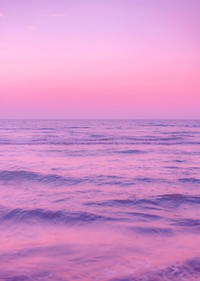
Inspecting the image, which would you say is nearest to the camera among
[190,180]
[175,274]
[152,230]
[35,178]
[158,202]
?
[175,274]

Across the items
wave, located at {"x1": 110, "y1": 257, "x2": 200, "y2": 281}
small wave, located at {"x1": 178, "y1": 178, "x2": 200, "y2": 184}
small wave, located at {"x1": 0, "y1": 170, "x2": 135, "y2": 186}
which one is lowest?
wave, located at {"x1": 110, "y1": 257, "x2": 200, "y2": 281}

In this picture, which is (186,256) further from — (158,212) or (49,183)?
(49,183)

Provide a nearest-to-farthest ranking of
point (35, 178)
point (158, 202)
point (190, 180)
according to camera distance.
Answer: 1. point (158, 202)
2. point (190, 180)
3. point (35, 178)

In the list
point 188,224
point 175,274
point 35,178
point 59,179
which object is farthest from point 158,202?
point 35,178

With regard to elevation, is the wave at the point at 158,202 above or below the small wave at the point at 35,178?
below

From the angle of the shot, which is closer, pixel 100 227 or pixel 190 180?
pixel 100 227

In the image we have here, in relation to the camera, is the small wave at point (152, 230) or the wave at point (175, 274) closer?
the wave at point (175, 274)

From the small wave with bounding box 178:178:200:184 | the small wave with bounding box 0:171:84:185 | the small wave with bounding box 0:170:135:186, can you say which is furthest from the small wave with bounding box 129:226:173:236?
the small wave with bounding box 178:178:200:184

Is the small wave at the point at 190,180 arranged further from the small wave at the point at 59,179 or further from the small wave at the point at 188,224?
the small wave at the point at 188,224

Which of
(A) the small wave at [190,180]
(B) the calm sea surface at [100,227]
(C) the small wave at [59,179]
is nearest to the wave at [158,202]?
(B) the calm sea surface at [100,227]

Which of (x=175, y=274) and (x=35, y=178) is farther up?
(x=35, y=178)

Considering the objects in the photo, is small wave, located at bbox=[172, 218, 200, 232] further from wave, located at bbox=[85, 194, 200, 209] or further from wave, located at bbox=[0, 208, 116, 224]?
wave, located at bbox=[0, 208, 116, 224]

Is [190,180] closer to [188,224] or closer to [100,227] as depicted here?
[188,224]

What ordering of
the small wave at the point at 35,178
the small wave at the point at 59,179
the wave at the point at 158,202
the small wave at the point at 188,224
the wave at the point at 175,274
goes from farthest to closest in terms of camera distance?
the small wave at the point at 35,178, the small wave at the point at 59,179, the wave at the point at 158,202, the small wave at the point at 188,224, the wave at the point at 175,274
